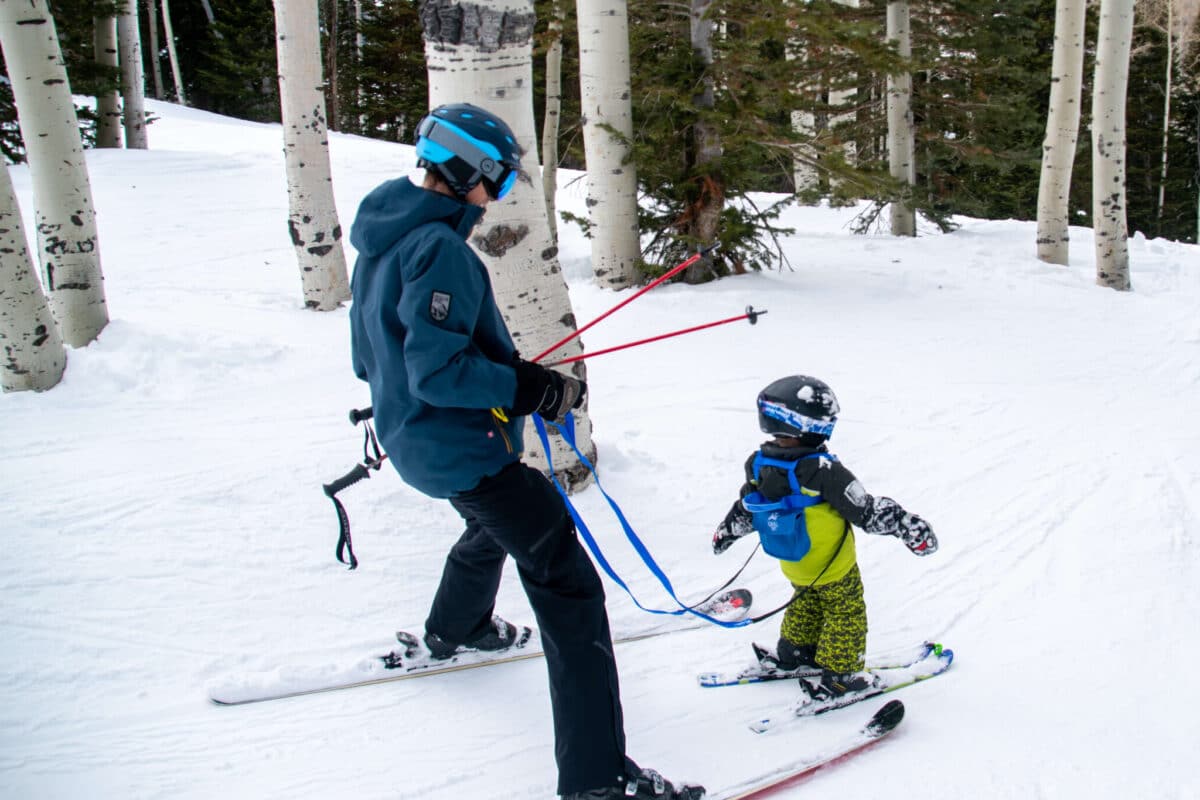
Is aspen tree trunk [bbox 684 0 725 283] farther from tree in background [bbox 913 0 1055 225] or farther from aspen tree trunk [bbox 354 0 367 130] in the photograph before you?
aspen tree trunk [bbox 354 0 367 130]

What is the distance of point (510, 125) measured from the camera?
170 inches

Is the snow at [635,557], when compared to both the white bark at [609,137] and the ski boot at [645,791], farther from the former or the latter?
the white bark at [609,137]

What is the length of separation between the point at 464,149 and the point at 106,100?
1747 centimetres

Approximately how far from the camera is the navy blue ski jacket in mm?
2373

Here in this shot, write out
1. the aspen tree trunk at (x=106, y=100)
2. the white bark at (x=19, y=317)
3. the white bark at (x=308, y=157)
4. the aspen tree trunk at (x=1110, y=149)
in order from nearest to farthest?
the white bark at (x=19, y=317) → the white bark at (x=308, y=157) → the aspen tree trunk at (x=1110, y=149) → the aspen tree trunk at (x=106, y=100)

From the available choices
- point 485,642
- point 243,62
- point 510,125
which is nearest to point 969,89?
point 510,125

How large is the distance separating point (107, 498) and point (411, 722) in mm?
2452

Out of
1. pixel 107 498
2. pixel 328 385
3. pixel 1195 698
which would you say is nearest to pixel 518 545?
pixel 1195 698

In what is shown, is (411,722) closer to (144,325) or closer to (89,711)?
(89,711)

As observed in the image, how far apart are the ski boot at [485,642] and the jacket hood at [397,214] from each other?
1.73 meters

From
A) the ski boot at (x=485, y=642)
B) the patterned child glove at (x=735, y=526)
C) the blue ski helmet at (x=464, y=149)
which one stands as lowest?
the ski boot at (x=485, y=642)

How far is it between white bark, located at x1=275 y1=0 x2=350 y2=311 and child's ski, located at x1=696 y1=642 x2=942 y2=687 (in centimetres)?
604

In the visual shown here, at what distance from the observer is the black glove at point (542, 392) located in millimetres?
2590

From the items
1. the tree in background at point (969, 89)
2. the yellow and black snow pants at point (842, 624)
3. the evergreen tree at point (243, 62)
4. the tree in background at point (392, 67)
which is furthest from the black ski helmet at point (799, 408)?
the evergreen tree at point (243, 62)
